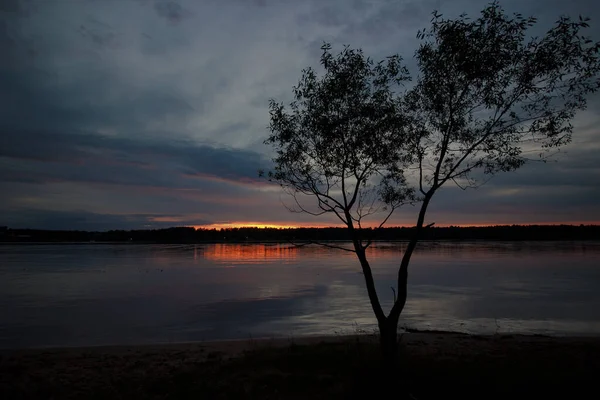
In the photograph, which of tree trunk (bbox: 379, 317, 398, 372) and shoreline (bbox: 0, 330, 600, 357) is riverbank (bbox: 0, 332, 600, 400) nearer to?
shoreline (bbox: 0, 330, 600, 357)

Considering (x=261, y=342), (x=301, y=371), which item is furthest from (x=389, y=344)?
(x=261, y=342)

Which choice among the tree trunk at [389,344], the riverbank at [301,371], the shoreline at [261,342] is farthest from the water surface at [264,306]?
the tree trunk at [389,344]

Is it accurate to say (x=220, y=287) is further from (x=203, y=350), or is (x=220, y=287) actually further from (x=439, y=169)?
(x=439, y=169)

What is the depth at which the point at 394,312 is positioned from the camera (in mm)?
14570

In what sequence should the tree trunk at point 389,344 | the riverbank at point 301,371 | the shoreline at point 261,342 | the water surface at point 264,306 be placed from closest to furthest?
the tree trunk at point 389,344 < the riverbank at point 301,371 < the shoreline at point 261,342 < the water surface at point 264,306

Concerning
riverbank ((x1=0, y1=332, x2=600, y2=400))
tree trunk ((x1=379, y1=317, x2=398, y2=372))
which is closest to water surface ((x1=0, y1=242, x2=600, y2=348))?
riverbank ((x1=0, y1=332, x2=600, y2=400))

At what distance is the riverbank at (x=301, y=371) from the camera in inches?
566

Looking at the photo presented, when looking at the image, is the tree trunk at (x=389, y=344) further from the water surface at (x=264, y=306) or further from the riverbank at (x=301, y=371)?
the water surface at (x=264, y=306)

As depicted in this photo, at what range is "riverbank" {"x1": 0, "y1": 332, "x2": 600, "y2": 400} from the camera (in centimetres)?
1438

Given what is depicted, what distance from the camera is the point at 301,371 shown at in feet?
55.7

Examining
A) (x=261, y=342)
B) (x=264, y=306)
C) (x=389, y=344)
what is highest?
Result: (x=389, y=344)

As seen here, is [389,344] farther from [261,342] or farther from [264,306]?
[264,306]

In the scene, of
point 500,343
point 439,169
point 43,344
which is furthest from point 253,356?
point 43,344

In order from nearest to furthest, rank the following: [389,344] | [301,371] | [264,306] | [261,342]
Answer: [389,344], [301,371], [261,342], [264,306]
